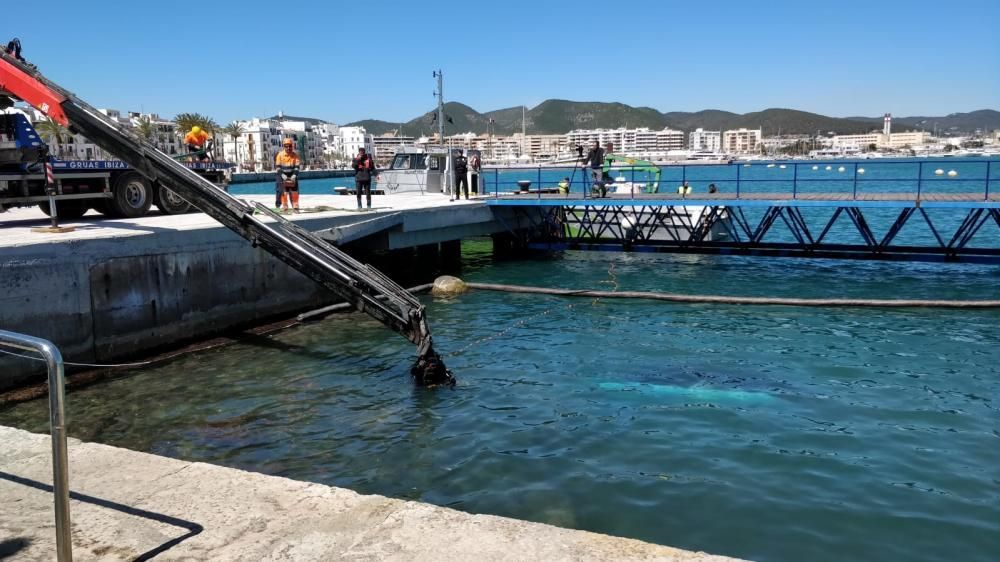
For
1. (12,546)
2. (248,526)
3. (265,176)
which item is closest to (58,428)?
(12,546)

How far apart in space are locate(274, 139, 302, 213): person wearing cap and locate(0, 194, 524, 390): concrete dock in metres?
1.15

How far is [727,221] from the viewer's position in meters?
28.0

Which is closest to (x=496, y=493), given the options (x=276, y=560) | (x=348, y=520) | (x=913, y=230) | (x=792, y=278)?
(x=348, y=520)

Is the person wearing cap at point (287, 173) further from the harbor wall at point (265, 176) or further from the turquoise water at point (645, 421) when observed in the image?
the harbor wall at point (265, 176)

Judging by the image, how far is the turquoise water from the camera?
22.1 feet

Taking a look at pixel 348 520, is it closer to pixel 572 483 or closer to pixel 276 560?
pixel 276 560

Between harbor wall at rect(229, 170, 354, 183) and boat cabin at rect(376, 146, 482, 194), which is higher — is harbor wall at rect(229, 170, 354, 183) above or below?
above

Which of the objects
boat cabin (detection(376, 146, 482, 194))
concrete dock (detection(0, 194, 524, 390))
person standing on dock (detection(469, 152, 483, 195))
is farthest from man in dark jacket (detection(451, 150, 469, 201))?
concrete dock (detection(0, 194, 524, 390))

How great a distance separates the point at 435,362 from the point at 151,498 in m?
6.13

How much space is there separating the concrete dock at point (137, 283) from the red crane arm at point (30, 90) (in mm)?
2348

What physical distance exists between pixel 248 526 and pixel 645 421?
5.91 metres

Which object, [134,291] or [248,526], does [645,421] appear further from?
[134,291]

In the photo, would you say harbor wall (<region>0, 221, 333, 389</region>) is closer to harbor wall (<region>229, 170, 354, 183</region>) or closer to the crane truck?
the crane truck

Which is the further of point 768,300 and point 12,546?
point 768,300
